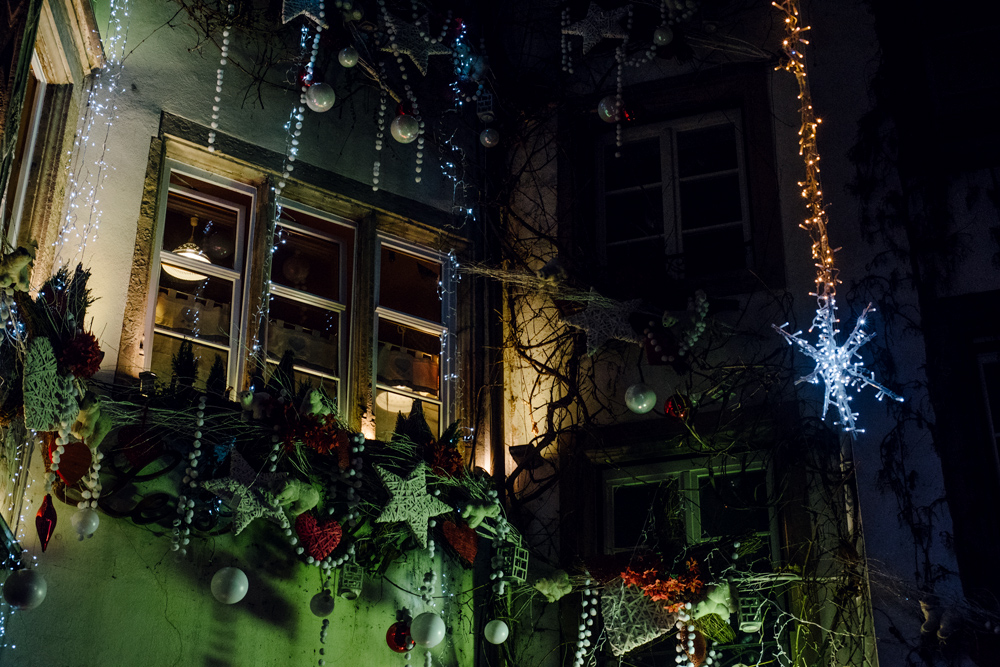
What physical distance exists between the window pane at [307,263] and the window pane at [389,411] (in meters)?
0.64

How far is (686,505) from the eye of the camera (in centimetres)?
611

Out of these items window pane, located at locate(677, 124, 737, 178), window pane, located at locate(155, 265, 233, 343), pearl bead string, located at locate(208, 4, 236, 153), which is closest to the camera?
window pane, located at locate(155, 265, 233, 343)

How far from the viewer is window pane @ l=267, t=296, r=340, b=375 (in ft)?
19.4

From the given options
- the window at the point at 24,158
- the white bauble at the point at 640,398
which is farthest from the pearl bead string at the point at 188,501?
the white bauble at the point at 640,398

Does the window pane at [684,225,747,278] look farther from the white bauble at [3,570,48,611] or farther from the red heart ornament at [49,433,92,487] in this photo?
the white bauble at [3,570,48,611]

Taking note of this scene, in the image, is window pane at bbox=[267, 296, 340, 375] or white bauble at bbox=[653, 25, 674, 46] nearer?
window pane at bbox=[267, 296, 340, 375]

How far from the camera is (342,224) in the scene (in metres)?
6.43

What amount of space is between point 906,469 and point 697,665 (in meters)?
1.50

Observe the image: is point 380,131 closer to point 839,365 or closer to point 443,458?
point 443,458

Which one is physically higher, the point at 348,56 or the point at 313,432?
the point at 348,56

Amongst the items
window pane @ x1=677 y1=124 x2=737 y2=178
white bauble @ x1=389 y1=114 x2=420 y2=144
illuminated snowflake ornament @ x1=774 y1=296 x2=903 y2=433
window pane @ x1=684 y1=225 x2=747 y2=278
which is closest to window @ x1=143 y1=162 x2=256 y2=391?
white bauble @ x1=389 y1=114 x2=420 y2=144

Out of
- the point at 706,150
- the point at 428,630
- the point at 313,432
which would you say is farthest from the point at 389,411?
the point at 706,150

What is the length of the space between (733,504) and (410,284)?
236cm

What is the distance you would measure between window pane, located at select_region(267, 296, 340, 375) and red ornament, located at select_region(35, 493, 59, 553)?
5.45 feet
